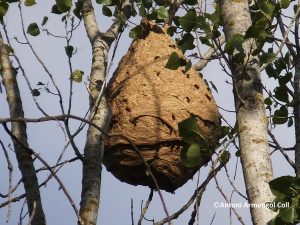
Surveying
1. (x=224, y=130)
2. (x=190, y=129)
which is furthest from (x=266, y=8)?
(x=224, y=130)

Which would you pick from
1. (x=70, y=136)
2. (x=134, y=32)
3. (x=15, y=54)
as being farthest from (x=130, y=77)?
(x=70, y=136)

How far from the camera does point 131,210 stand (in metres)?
2.68

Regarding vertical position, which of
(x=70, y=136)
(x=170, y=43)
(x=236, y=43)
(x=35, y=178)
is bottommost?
(x=35, y=178)

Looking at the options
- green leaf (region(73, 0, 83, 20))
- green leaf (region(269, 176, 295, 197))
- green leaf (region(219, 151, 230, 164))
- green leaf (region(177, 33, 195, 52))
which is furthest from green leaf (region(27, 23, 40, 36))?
green leaf (region(269, 176, 295, 197))

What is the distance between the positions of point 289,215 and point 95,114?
1047mm

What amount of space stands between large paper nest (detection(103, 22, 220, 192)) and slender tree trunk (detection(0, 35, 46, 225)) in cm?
59

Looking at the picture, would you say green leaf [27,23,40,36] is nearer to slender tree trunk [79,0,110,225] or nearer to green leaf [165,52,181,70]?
slender tree trunk [79,0,110,225]

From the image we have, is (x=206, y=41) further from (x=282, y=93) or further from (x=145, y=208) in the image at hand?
(x=145, y=208)

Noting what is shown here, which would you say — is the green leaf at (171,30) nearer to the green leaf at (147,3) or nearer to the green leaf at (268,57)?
the green leaf at (147,3)

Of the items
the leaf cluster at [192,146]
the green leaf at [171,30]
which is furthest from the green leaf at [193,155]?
the green leaf at [171,30]

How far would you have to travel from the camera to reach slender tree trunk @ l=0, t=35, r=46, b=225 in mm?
2111

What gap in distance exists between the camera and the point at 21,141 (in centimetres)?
234

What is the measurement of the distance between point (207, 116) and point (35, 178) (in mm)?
1065

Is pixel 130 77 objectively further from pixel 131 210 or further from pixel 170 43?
pixel 131 210
